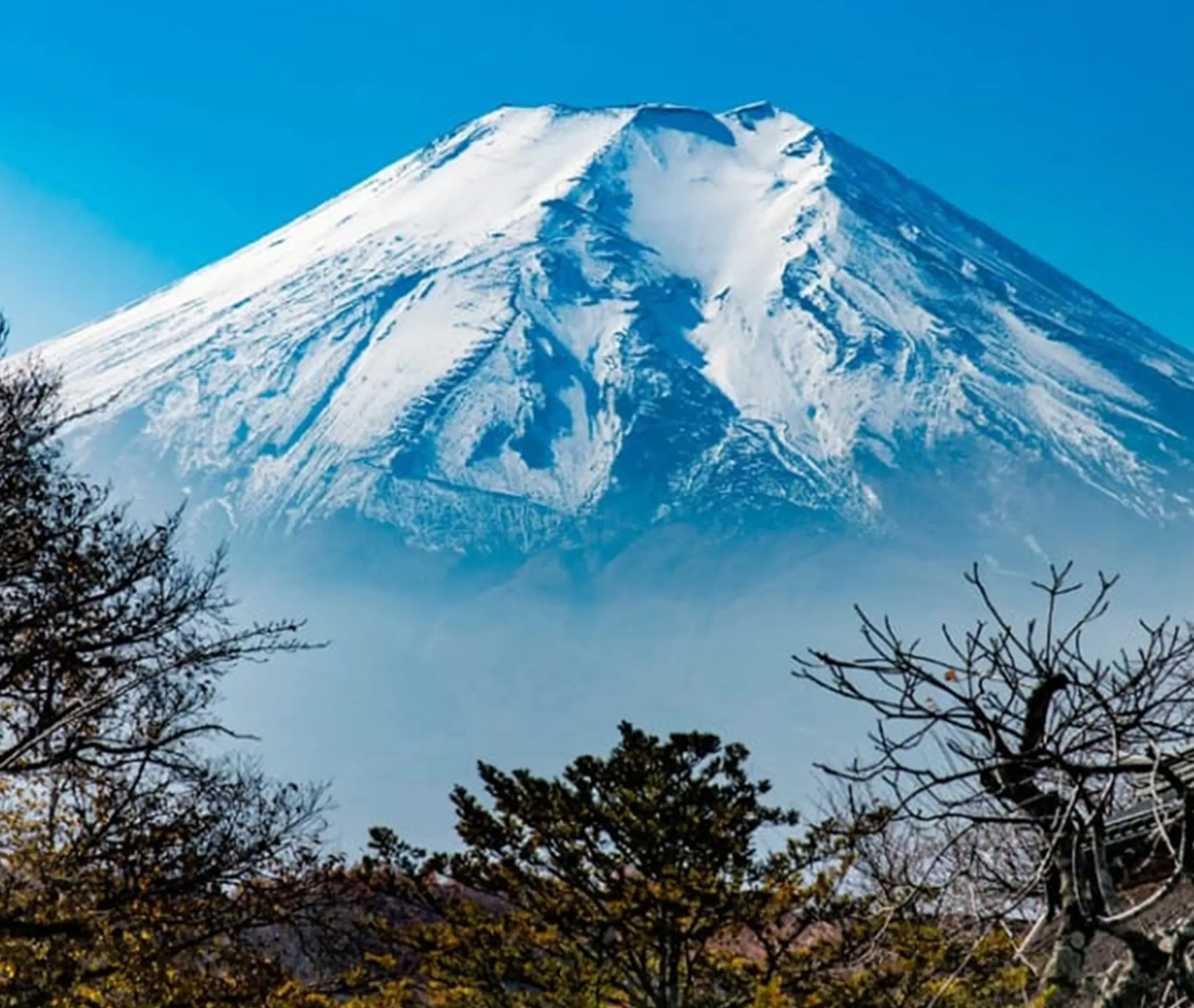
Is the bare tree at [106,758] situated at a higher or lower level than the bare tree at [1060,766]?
higher

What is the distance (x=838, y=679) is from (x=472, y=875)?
43.8ft

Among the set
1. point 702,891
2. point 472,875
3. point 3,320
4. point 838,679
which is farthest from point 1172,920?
point 3,320

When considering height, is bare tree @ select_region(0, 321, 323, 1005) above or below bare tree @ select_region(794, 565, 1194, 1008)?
above

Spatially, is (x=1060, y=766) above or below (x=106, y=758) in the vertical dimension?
below

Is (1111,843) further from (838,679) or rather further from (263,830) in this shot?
(263,830)

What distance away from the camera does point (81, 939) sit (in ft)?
41.9

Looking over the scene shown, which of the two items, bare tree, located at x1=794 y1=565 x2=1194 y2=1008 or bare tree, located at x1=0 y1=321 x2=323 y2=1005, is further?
bare tree, located at x1=0 y1=321 x2=323 y2=1005

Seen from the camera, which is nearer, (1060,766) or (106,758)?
(1060,766)

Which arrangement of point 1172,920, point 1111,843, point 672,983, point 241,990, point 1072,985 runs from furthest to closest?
1. point 672,983
2. point 241,990
3. point 1172,920
4. point 1111,843
5. point 1072,985

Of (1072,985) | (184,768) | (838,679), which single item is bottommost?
(1072,985)

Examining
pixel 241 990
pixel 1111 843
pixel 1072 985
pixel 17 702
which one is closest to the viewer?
pixel 1072 985

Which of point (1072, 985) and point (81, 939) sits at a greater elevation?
point (81, 939)

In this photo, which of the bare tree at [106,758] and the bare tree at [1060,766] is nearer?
the bare tree at [1060,766]

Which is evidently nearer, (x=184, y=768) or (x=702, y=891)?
(x=184, y=768)
